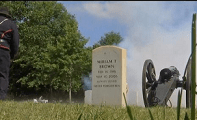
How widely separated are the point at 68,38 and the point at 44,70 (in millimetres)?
3643

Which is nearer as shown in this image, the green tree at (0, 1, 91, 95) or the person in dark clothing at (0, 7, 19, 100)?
the person in dark clothing at (0, 7, 19, 100)

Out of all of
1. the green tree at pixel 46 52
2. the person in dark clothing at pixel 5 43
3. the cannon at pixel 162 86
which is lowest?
the cannon at pixel 162 86

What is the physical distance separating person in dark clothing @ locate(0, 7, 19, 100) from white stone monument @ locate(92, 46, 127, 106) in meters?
2.66

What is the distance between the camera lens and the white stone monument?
8.96 m

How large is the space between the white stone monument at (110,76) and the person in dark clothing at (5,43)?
2657mm

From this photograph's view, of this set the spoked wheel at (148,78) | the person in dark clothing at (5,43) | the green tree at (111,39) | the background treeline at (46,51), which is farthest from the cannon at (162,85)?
the green tree at (111,39)

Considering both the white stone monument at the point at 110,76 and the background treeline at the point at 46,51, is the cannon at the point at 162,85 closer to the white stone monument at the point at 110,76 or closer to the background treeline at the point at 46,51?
the white stone monument at the point at 110,76

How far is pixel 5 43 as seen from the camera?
7285 millimetres

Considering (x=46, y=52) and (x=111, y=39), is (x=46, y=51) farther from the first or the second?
(x=111, y=39)

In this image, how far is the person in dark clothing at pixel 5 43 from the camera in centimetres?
726

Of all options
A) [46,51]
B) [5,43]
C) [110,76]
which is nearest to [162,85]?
[110,76]

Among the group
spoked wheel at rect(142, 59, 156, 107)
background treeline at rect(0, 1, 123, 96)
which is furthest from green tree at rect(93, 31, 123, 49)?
spoked wheel at rect(142, 59, 156, 107)

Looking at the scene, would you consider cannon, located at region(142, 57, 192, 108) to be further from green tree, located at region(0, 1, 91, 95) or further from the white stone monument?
green tree, located at region(0, 1, 91, 95)

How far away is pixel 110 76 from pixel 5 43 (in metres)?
3.14
